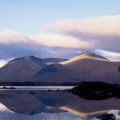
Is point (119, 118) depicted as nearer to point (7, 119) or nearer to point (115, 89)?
point (7, 119)

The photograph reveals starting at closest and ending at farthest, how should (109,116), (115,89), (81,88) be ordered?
(109,116)
(115,89)
(81,88)

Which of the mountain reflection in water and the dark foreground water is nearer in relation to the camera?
the dark foreground water

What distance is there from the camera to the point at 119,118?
47.7 m

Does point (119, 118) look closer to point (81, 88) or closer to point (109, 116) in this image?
point (109, 116)

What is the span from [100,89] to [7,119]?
95957mm

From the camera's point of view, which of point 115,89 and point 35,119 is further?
point 115,89

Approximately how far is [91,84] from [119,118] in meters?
102

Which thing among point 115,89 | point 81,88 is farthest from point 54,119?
point 81,88

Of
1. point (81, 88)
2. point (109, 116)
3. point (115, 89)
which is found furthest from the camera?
Answer: point (81, 88)

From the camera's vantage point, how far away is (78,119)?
4819cm

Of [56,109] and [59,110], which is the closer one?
[59,110]

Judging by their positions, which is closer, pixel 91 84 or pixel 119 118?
pixel 119 118

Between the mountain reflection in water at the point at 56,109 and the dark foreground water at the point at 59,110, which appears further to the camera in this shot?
the mountain reflection in water at the point at 56,109

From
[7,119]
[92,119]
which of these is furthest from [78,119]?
[7,119]
